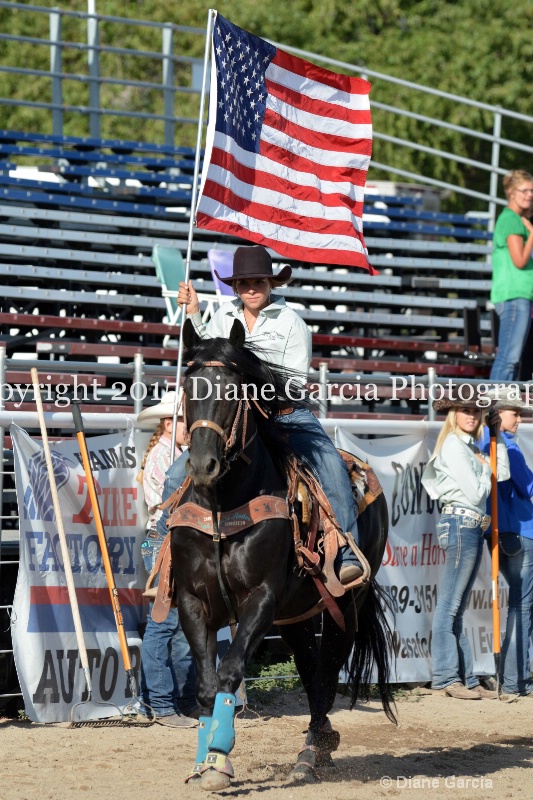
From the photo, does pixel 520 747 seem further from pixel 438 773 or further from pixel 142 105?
pixel 142 105

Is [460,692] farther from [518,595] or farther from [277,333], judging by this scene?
[277,333]

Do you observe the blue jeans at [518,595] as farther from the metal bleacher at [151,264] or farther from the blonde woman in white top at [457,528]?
the metal bleacher at [151,264]

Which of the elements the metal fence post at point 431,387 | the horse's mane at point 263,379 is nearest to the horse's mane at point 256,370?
the horse's mane at point 263,379

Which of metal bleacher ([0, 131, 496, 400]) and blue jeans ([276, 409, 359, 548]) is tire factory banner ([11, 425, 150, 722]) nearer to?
blue jeans ([276, 409, 359, 548])

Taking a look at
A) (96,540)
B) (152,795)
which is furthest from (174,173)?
(152,795)

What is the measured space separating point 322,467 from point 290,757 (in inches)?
64.2

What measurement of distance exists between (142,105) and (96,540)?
24160mm

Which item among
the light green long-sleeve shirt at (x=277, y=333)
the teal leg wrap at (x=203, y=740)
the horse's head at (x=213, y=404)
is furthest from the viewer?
the light green long-sleeve shirt at (x=277, y=333)

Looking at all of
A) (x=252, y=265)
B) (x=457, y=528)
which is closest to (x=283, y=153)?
(x=252, y=265)

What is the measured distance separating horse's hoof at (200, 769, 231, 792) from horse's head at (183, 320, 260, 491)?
4.10 ft

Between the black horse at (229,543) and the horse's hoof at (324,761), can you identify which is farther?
the horse's hoof at (324,761)

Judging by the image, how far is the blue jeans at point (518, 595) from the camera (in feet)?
30.5

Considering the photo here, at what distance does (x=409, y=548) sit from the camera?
9195mm

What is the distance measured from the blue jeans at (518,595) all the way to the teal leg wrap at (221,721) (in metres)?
4.20
